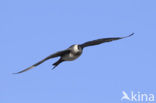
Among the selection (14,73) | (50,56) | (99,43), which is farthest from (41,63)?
(99,43)

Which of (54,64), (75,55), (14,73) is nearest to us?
(14,73)

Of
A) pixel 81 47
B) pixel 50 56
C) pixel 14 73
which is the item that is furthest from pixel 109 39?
pixel 14 73

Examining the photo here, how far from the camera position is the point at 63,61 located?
21.1 metres

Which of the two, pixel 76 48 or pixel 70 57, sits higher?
pixel 76 48

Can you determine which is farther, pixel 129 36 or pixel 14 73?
pixel 129 36

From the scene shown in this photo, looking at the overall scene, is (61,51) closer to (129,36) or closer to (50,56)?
(50,56)

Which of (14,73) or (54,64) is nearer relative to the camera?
(14,73)

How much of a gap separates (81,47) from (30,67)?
242cm

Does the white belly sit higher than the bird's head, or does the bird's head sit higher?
the bird's head

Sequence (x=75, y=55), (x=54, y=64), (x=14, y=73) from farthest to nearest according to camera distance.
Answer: (x=54, y=64) → (x=75, y=55) → (x=14, y=73)

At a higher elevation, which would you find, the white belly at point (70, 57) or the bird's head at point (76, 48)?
the bird's head at point (76, 48)

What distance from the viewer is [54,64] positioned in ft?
69.9

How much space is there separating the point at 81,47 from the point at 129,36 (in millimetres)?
2409

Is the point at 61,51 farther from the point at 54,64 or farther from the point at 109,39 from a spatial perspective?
the point at 109,39
